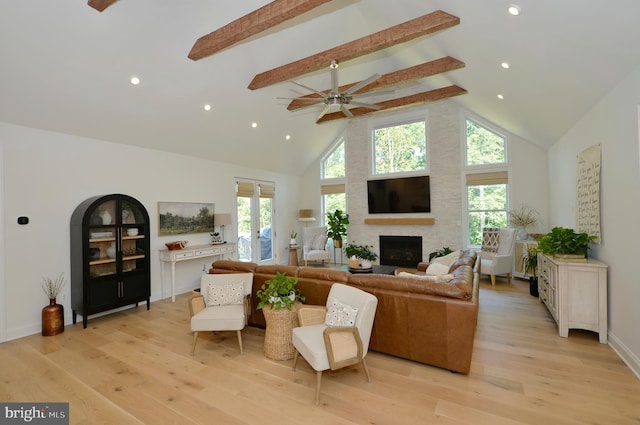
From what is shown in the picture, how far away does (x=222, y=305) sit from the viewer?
11.4 feet

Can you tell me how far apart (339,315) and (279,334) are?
75 cm

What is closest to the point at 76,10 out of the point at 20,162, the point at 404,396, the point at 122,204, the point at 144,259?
the point at 20,162

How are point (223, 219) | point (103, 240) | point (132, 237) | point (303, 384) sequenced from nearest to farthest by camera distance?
1. point (303, 384)
2. point (103, 240)
3. point (132, 237)
4. point (223, 219)

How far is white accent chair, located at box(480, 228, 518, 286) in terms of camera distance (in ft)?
19.0

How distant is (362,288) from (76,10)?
414 centimetres

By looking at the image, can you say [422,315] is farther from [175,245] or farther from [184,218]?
[184,218]

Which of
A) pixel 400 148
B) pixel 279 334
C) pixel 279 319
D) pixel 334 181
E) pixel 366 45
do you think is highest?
pixel 366 45

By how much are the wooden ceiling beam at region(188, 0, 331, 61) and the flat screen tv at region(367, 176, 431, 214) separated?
5.30 meters

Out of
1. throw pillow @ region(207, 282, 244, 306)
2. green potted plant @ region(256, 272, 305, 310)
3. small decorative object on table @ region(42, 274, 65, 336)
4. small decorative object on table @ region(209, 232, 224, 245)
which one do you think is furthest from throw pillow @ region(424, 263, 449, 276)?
small decorative object on table @ region(42, 274, 65, 336)

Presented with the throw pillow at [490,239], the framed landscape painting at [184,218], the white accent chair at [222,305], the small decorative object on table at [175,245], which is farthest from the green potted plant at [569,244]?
the framed landscape painting at [184,218]

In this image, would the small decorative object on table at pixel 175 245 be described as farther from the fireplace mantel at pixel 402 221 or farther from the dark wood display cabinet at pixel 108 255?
the fireplace mantel at pixel 402 221

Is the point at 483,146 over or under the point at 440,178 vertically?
over

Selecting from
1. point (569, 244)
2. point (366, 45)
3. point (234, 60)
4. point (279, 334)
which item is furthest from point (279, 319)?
point (234, 60)

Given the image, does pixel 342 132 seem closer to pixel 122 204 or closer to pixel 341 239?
pixel 341 239
